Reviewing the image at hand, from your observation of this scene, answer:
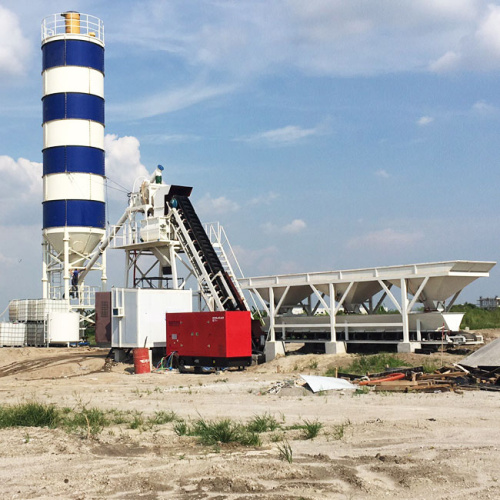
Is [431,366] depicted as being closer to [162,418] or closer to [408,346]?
[408,346]

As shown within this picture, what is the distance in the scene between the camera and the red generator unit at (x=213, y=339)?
28828 millimetres

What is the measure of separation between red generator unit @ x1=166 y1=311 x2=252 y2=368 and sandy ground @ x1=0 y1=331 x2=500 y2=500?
30.6 ft

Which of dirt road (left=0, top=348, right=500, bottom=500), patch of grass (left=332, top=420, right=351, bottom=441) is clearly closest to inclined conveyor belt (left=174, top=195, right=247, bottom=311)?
dirt road (left=0, top=348, right=500, bottom=500)

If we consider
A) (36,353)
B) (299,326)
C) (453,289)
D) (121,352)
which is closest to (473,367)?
(453,289)

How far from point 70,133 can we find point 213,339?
82.8ft

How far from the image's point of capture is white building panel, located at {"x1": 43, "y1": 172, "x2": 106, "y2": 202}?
48.7 meters

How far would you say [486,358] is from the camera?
20.5 metres

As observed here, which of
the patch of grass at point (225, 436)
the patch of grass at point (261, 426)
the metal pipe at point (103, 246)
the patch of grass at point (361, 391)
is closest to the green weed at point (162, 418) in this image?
the patch of grass at point (261, 426)

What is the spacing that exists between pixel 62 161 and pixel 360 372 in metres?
31.8

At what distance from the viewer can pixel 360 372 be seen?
24.1 meters

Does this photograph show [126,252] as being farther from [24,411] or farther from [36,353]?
[24,411]

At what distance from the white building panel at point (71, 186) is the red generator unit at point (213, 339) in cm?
2104

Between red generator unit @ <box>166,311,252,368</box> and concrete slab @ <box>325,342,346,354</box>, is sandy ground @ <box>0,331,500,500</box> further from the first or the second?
concrete slab @ <box>325,342,346,354</box>

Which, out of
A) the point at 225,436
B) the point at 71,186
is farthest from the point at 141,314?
the point at 225,436
